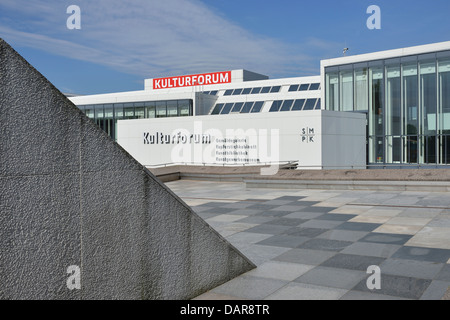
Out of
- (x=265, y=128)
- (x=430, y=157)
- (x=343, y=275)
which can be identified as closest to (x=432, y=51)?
(x=430, y=157)

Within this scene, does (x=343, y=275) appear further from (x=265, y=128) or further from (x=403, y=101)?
(x=403, y=101)

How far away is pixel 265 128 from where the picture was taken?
31422mm

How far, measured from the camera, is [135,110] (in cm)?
4950

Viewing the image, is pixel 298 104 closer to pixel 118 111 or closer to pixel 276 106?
pixel 276 106

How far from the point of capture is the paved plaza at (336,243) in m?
6.42

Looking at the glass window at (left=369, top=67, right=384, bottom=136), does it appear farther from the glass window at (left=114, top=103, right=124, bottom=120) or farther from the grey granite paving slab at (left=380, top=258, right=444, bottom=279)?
the grey granite paving slab at (left=380, top=258, right=444, bottom=279)

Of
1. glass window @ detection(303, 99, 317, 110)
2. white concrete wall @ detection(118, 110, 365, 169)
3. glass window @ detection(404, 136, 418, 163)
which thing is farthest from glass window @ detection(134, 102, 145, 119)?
glass window @ detection(404, 136, 418, 163)

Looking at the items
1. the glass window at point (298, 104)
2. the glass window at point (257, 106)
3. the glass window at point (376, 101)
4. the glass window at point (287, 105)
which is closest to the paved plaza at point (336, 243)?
the glass window at point (376, 101)

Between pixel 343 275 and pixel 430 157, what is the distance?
32.0 m

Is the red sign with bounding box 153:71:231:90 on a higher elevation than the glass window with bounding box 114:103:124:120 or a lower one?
higher

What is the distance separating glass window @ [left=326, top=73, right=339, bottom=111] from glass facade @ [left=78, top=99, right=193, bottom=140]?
13.5m

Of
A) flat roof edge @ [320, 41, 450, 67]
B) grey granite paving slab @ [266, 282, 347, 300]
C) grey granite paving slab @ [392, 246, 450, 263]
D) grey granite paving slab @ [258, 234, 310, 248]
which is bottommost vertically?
grey granite paving slab @ [266, 282, 347, 300]

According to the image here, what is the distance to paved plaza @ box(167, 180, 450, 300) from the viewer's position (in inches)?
253
